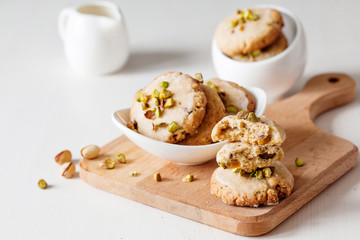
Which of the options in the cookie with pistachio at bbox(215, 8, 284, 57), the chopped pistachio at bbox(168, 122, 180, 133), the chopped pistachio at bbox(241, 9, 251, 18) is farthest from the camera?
the chopped pistachio at bbox(241, 9, 251, 18)

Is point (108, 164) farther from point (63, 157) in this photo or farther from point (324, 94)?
point (324, 94)

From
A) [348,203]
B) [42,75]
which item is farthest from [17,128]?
[348,203]

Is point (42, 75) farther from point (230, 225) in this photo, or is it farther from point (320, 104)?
point (230, 225)

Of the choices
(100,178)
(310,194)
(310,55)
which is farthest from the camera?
(310,55)

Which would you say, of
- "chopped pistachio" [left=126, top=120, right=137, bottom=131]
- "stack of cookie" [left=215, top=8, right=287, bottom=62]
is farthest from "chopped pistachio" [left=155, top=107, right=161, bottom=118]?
"stack of cookie" [left=215, top=8, right=287, bottom=62]

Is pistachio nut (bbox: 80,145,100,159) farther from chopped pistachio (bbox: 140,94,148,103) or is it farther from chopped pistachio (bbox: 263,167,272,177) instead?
chopped pistachio (bbox: 263,167,272,177)

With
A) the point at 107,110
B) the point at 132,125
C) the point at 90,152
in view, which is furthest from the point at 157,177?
the point at 107,110

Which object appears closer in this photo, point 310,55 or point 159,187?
point 159,187

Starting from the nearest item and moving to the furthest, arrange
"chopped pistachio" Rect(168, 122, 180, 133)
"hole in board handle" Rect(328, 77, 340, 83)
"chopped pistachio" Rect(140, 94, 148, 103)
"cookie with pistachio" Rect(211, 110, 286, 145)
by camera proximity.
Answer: "cookie with pistachio" Rect(211, 110, 286, 145)
"chopped pistachio" Rect(168, 122, 180, 133)
"chopped pistachio" Rect(140, 94, 148, 103)
"hole in board handle" Rect(328, 77, 340, 83)
